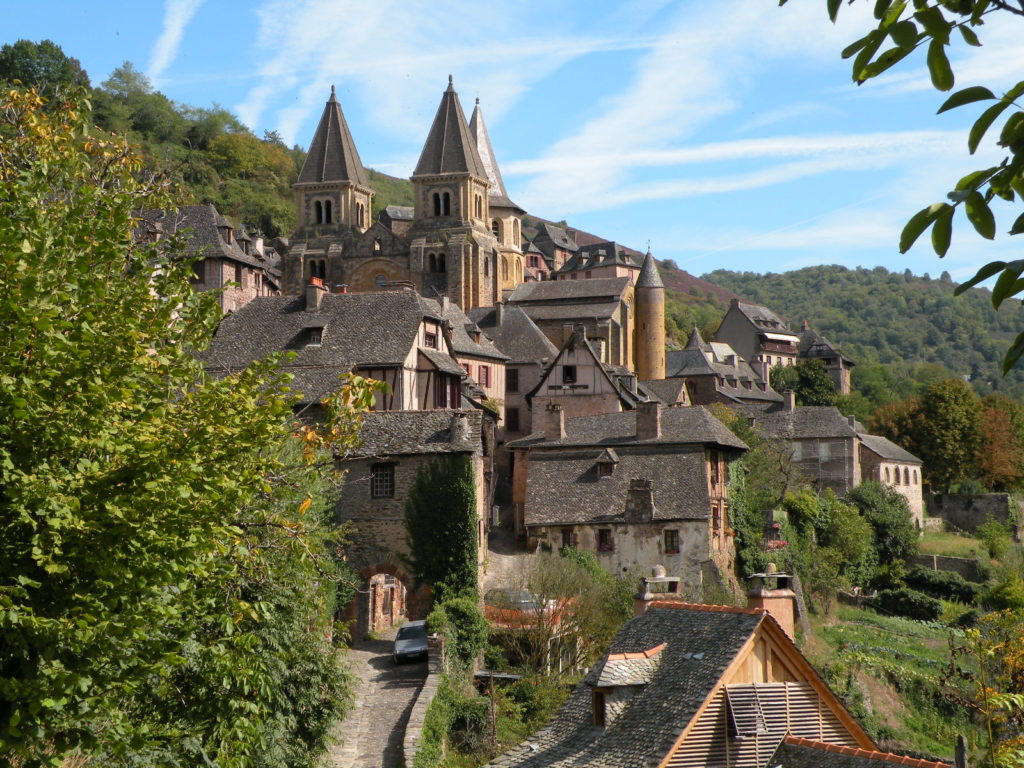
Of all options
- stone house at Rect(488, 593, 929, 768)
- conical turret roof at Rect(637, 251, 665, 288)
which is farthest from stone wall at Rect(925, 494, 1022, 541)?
stone house at Rect(488, 593, 929, 768)

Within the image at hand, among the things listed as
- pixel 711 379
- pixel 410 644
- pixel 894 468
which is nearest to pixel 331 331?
pixel 410 644

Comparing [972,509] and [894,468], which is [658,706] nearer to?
[894,468]

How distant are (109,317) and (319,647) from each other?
12.4m

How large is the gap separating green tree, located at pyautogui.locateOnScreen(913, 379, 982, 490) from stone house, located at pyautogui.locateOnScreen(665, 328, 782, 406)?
1144cm

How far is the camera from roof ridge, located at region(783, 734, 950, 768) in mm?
14634

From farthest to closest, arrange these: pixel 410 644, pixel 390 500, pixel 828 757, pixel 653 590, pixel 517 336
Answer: pixel 517 336
pixel 390 500
pixel 653 590
pixel 410 644
pixel 828 757

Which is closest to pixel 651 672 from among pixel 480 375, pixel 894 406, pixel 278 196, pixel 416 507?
pixel 416 507

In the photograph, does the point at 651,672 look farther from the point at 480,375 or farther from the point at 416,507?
the point at 480,375

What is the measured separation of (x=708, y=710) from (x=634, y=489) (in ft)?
79.8

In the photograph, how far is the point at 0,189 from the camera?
11.6m

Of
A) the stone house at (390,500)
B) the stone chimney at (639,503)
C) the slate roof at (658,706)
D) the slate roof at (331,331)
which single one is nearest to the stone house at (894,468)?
the stone chimney at (639,503)

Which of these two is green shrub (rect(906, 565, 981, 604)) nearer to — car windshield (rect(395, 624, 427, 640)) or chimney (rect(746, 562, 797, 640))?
car windshield (rect(395, 624, 427, 640))

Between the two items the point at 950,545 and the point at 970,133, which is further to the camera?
the point at 950,545

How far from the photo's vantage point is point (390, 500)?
33938 mm
